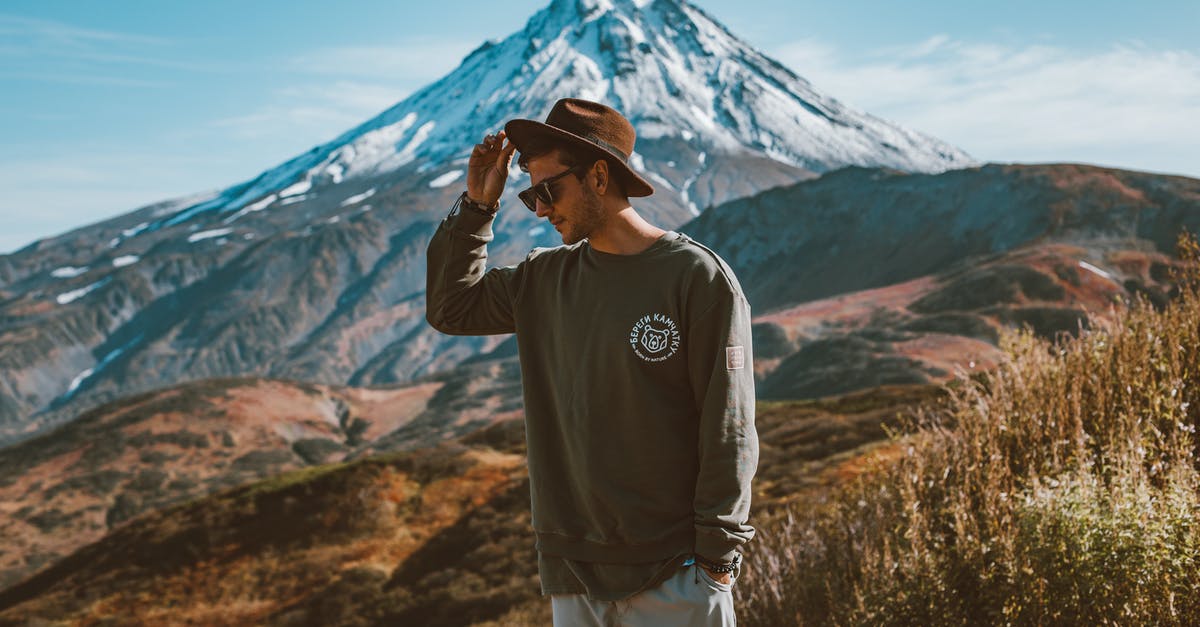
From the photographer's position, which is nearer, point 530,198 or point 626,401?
point 626,401

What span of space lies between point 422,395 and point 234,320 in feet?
386

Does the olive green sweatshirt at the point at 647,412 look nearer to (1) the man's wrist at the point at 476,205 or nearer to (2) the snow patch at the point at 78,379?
(1) the man's wrist at the point at 476,205

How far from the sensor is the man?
238cm

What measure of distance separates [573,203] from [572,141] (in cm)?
17

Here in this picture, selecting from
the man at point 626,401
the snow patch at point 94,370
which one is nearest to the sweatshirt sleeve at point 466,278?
the man at point 626,401

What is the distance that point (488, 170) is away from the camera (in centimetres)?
286

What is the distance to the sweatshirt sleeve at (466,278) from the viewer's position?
2.88m

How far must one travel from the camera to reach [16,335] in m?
184

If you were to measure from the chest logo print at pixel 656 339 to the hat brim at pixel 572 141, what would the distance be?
1.08 feet

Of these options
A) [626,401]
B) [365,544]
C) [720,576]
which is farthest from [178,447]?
[720,576]

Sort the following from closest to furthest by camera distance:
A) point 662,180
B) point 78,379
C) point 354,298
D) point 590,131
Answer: point 590,131, point 78,379, point 354,298, point 662,180

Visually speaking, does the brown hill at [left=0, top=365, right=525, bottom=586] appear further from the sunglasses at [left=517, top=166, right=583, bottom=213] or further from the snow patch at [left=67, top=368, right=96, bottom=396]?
the snow patch at [left=67, top=368, right=96, bottom=396]

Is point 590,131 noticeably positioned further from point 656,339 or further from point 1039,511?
point 1039,511

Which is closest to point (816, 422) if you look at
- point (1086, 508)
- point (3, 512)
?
point (1086, 508)
